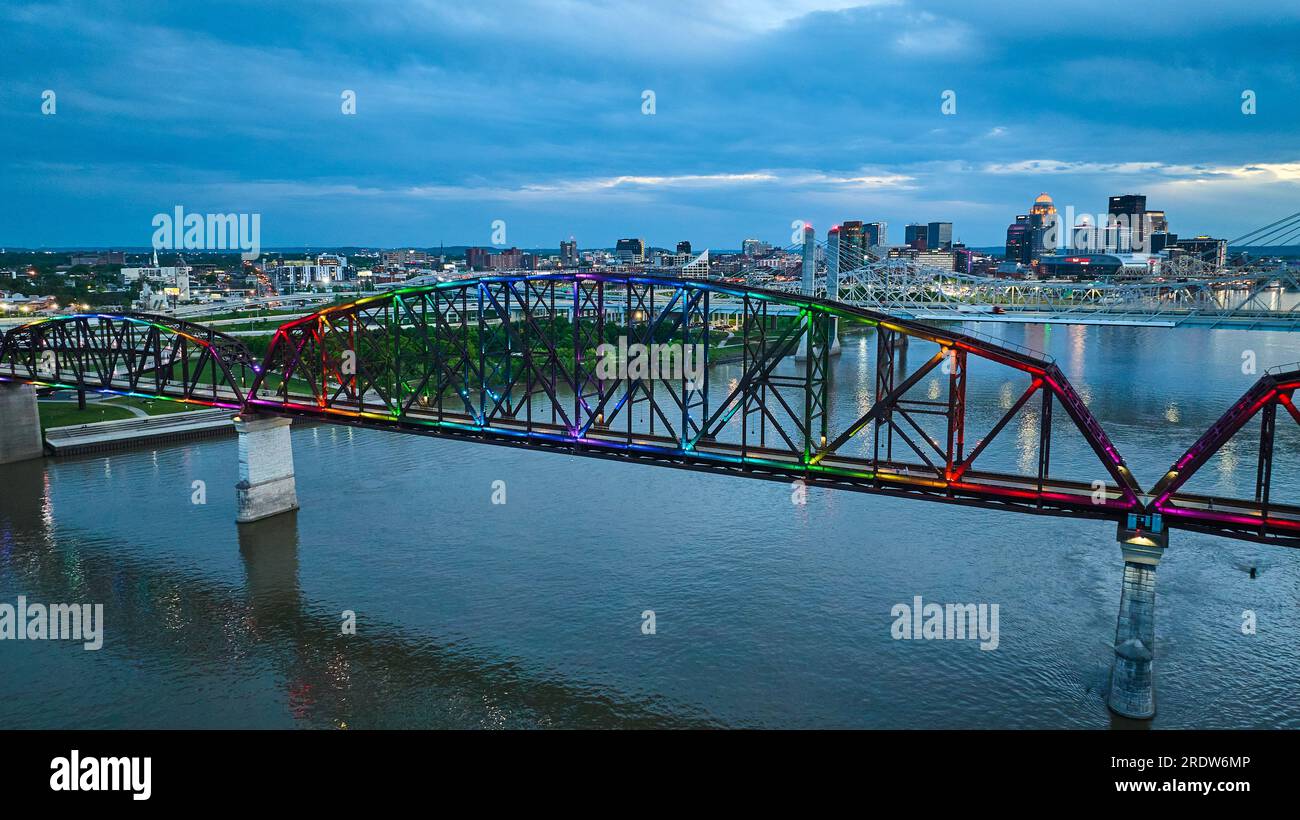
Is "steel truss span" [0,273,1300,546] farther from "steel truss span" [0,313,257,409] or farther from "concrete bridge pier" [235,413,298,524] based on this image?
"concrete bridge pier" [235,413,298,524]

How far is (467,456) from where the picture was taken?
198ft

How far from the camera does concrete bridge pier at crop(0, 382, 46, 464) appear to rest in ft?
190

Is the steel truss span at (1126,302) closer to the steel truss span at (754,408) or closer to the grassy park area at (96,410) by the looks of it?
the steel truss span at (754,408)

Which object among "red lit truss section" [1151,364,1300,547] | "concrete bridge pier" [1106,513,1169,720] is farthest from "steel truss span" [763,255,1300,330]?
"concrete bridge pier" [1106,513,1169,720]

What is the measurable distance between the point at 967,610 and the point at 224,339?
43.6 m

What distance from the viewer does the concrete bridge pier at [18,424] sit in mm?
58062

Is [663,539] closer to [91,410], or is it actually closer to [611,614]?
[611,614]

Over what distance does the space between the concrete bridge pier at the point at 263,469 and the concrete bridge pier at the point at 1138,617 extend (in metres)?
38.6

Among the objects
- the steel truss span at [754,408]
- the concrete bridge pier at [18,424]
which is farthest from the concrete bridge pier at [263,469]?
the concrete bridge pier at [18,424]

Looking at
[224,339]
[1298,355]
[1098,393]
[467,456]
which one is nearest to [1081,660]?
[467,456]

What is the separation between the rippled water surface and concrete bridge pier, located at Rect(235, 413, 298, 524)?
3.65 ft

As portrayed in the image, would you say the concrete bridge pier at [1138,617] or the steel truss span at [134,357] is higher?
the steel truss span at [134,357]

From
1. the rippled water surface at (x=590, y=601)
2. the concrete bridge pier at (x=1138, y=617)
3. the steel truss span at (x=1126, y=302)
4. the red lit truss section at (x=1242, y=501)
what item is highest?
the steel truss span at (x=1126, y=302)

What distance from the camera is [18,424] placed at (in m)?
58.4
